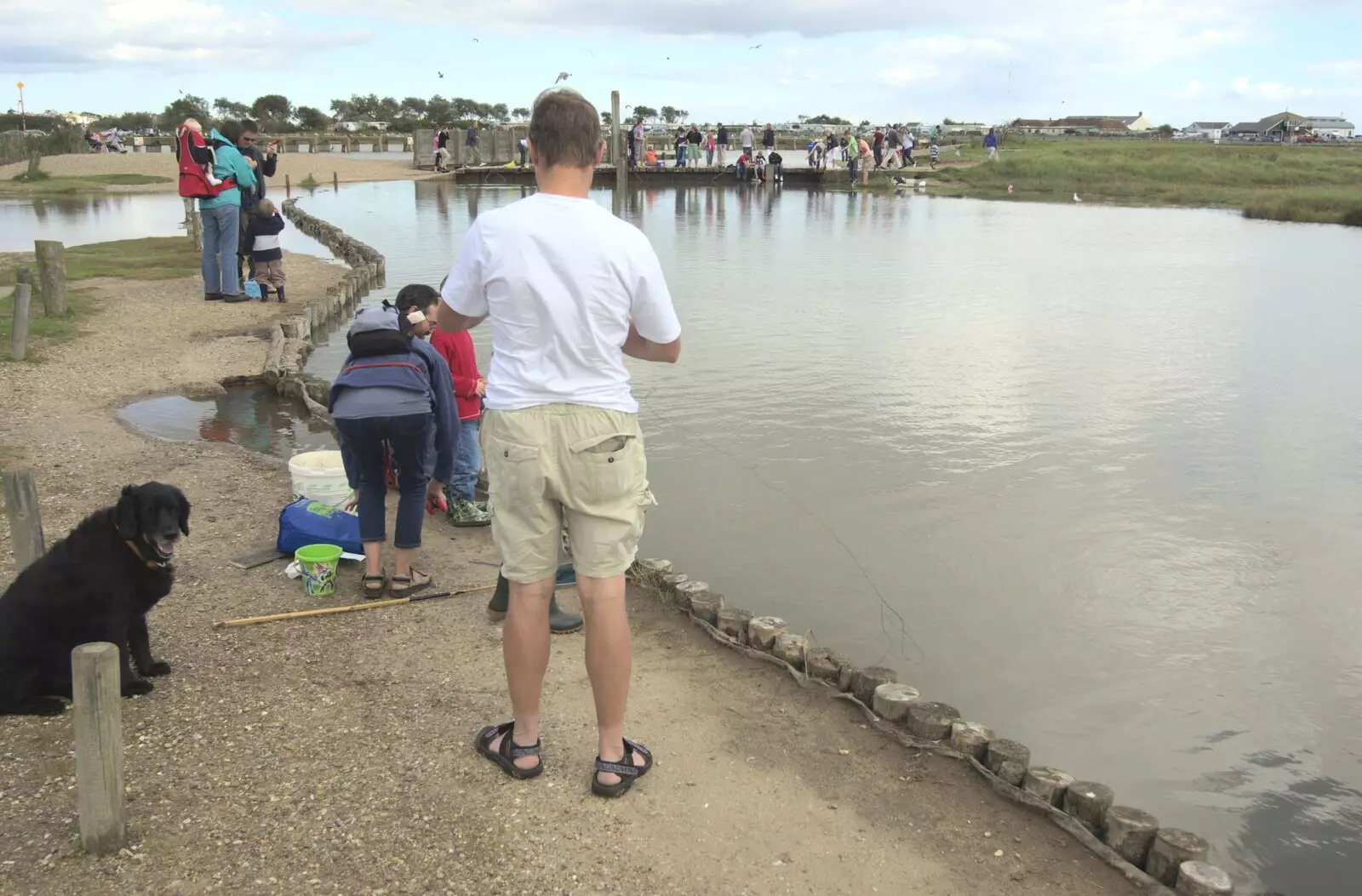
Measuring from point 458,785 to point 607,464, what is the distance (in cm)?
130

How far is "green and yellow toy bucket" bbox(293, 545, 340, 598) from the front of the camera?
4941 millimetres

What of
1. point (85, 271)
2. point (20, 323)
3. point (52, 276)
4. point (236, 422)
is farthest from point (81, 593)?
point (85, 271)

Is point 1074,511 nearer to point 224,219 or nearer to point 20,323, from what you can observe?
point 20,323

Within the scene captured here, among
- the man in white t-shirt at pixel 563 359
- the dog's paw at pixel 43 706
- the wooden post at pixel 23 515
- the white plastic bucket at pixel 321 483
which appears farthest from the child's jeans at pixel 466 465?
the man in white t-shirt at pixel 563 359

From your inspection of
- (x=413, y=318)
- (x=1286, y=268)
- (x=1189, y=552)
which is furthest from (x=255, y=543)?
(x=1286, y=268)

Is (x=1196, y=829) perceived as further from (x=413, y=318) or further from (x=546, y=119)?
(x=413, y=318)

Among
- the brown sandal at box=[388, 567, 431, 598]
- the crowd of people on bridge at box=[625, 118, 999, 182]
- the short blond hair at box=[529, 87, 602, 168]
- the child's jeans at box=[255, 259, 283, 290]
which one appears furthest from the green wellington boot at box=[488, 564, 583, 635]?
the crowd of people on bridge at box=[625, 118, 999, 182]

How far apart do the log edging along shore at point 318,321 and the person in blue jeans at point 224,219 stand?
1032 mm

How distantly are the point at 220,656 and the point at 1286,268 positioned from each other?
65.3ft

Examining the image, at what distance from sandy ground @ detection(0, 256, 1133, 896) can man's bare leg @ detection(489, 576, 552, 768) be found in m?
0.41

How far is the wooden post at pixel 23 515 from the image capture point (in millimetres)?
4340

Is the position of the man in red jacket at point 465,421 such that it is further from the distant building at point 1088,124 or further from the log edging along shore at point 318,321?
the distant building at point 1088,124

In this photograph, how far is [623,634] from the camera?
10.5 feet

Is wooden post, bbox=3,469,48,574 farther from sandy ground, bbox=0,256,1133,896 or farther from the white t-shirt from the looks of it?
the white t-shirt
